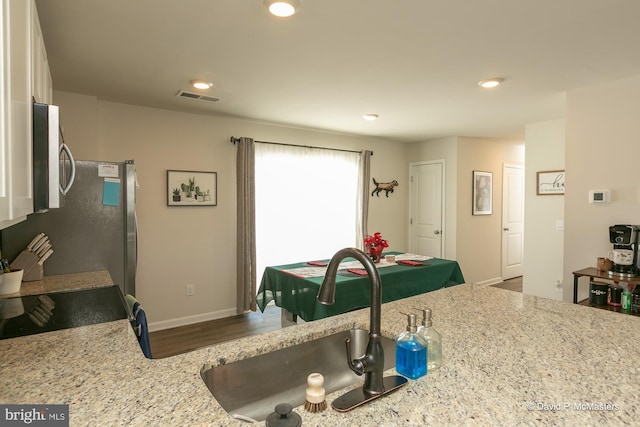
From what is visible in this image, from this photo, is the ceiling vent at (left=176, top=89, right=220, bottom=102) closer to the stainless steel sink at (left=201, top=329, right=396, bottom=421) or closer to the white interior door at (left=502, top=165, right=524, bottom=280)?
the stainless steel sink at (left=201, top=329, right=396, bottom=421)

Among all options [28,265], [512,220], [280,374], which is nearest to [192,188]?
[28,265]

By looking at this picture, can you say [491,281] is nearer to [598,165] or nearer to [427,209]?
[427,209]

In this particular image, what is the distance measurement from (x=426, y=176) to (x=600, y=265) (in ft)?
10.3

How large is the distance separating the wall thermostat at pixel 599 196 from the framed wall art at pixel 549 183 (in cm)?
130

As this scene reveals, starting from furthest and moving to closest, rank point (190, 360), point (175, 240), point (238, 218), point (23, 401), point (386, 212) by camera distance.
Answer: point (386, 212), point (238, 218), point (175, 240), point (190, 360), point (23, 401)

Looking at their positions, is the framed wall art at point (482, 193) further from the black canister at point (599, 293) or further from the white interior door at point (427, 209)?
the black canister at point (599, 293)

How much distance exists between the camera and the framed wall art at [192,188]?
3898mm

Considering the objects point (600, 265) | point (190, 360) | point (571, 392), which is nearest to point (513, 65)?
point (600, 265)

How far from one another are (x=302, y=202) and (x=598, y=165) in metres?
3.14

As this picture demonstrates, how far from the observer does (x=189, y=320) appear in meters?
4.03

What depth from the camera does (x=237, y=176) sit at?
428cm

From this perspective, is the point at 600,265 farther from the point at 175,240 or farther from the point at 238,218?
the point at 175,240

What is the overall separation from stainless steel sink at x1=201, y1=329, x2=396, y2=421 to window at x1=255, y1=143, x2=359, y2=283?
3.27 m

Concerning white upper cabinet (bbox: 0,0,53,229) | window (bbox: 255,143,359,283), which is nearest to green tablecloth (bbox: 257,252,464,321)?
window (bbox: 255,143,359,283)
